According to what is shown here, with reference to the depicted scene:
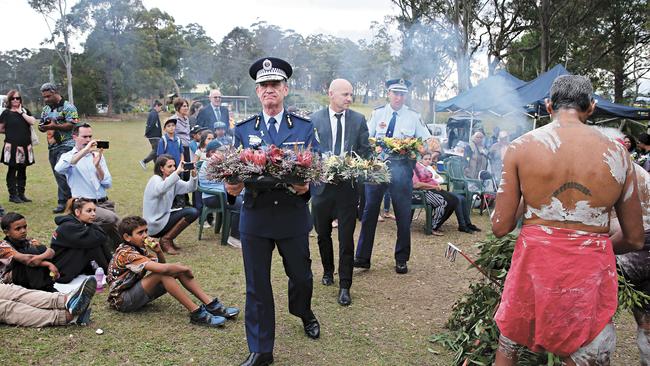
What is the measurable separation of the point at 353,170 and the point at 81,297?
2.58 m

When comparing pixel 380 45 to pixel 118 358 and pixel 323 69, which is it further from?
pixel 118 358

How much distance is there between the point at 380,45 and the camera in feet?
85.7

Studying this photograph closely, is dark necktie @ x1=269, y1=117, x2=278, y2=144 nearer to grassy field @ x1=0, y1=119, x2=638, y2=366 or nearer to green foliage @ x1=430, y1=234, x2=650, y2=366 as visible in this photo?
grassy field @ x1=0, y1=119, x2=638, y2=366

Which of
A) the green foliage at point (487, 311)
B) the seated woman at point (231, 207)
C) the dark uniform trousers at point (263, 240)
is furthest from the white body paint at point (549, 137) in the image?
the seated woman at point (231, 207)

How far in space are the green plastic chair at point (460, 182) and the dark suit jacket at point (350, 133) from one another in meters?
4.73

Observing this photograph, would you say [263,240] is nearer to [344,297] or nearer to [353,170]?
[353,170]

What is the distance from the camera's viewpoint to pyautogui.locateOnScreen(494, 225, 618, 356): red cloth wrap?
2.58 meters

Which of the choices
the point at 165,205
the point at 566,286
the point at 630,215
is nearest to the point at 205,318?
the point at 165,205

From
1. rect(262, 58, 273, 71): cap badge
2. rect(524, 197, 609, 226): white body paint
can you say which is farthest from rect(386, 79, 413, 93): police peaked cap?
rect(524, 197, 609, 226): white body paint

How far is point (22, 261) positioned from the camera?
4.70m

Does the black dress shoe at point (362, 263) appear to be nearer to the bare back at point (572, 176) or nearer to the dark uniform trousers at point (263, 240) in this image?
the dark uniform trousers at point (263, 240)

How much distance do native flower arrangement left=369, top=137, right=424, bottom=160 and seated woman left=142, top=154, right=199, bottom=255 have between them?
2531 millimetres

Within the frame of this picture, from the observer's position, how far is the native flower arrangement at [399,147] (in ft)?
19.7

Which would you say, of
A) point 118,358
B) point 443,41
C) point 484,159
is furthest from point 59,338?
point 443,41
